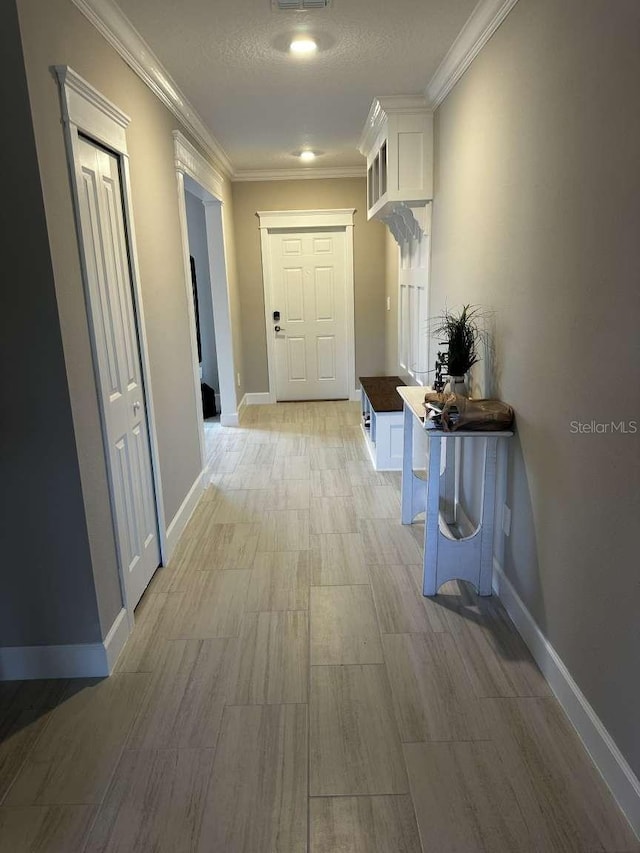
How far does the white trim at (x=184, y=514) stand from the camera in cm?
309

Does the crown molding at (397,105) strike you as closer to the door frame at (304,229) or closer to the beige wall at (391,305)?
the beige wall at (391,305)

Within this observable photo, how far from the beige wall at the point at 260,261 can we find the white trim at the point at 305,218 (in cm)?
6

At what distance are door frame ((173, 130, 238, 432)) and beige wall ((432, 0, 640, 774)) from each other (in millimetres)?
1996

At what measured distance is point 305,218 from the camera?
6027 mm

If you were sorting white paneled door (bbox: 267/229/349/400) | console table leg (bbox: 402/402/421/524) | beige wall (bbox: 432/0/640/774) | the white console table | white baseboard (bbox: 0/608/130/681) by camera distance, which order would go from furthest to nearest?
white paneled door (bbox: 267/229/349/400)
console table leg (bbox: 402/402/421/524)
the white console table
white baseboard (bbox: 0/608/130/681)
beige wall (bbox: 432/0/640/774)

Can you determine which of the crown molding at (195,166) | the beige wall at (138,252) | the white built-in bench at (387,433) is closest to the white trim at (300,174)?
the crown molding at (195,166)

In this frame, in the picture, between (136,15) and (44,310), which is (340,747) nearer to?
(44,310)

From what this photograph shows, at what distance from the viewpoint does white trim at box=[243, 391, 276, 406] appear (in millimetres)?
6520

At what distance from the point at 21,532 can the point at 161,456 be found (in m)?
1.04

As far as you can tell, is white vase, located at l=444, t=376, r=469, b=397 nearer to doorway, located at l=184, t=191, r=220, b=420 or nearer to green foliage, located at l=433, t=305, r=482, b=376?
green foliage, located at l=433, t=305, r=482, b=376

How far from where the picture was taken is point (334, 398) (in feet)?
21.8

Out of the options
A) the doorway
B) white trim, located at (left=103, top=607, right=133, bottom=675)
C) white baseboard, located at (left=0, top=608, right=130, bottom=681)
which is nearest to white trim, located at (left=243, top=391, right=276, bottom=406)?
the doorway

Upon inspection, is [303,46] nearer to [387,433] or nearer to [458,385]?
[458,385]

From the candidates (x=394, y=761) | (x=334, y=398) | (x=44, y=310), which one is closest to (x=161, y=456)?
(x=44, y=310)
